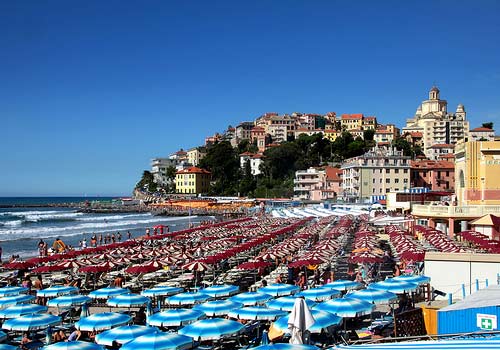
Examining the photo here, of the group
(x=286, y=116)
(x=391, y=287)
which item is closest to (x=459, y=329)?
(x=391, y=287)

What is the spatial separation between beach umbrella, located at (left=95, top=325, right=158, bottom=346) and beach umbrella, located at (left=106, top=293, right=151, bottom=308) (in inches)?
158

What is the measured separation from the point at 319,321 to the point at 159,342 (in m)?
3.82

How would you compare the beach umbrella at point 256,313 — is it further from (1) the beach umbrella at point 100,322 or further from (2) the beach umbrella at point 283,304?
(1) the beach umbrella at point 100,322

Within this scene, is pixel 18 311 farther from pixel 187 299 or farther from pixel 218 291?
pixel 218 291

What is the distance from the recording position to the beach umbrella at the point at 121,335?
11.8m

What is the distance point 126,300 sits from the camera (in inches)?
642

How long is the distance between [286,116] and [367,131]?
89.9ft

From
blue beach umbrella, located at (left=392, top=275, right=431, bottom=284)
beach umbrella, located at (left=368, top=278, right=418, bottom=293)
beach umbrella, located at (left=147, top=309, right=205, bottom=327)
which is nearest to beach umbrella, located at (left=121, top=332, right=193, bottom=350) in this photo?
beach umbrella, located at (left=147, top=309, right=205, bottom=327)

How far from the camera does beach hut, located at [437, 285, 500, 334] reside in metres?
9.16

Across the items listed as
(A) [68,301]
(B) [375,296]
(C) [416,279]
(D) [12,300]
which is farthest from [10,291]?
(C) [416,279]

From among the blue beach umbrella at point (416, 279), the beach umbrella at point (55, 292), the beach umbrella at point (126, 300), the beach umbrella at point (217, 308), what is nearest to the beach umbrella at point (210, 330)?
the beach umbrella at point (217, 308)

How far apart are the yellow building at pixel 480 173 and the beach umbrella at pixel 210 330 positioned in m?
30.9

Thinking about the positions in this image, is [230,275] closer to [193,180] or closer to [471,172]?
[471,172]

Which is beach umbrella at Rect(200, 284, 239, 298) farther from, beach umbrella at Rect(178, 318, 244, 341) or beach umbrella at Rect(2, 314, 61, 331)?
beach umbrella at Rect(2, 314, 61, 331)
